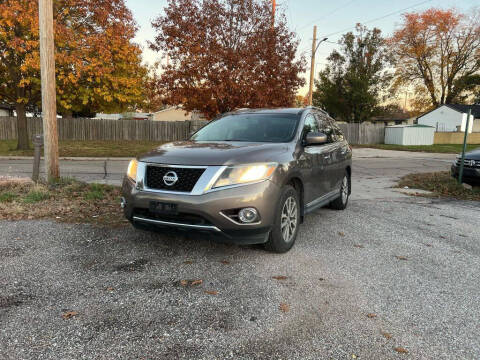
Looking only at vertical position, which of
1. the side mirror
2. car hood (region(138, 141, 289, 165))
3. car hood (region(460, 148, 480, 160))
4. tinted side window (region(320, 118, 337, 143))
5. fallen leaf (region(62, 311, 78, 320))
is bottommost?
fallen leaf (region(62, 311, 78, 320))

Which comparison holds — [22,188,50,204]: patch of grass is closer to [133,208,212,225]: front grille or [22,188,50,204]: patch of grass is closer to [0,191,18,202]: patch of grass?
[0,191,18,202]: patch of grass

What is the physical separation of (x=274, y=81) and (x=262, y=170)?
41.7 feet

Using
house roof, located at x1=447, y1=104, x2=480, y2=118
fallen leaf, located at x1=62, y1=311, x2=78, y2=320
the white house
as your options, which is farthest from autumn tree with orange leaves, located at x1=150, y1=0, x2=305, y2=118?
house roof, located at x1=447, y1=104, x2=480, y2=118

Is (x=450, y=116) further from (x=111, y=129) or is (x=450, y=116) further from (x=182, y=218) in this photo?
(x=182, y=218)

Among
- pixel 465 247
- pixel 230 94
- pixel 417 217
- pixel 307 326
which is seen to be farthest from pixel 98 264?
pixel 230 94

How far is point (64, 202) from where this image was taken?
630cm

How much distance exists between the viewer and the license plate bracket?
3.70 metres

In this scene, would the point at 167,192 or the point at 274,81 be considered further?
the point at 274,81

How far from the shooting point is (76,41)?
1550cm

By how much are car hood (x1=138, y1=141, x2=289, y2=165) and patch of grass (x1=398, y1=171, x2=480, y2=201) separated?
252 inches

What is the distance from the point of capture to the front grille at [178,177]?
3732 mm

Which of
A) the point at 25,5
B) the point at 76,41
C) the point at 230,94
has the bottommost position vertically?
the point at 230,94

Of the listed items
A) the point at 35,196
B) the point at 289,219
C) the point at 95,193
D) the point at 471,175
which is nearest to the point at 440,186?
the point at 471,175

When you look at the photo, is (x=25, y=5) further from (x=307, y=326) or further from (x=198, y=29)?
(x=307, y=326)
